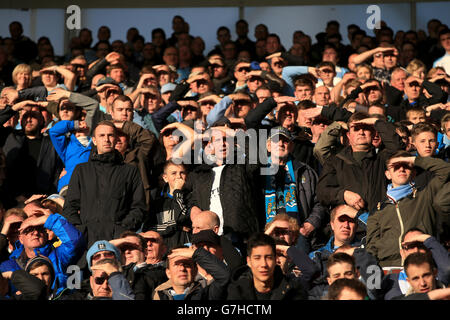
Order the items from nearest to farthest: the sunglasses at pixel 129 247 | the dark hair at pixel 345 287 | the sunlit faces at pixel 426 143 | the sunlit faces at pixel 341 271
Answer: the dark hair at pixel 345 287
the sunlit faces at pixel 341 271
the sunglasses at pixel 129 247
the sunlit faces at pixel 426 143

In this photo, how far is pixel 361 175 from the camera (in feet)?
31.9

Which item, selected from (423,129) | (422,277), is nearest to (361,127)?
(423,129)

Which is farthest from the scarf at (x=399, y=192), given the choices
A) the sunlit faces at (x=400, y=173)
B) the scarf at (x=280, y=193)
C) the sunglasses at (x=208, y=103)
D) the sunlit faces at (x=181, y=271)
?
the sunglasses at (x=208, y=103)

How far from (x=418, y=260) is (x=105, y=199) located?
3.15 m

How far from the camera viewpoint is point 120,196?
9.33 metres

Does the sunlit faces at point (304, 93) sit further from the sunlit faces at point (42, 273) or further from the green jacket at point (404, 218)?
the sunlit faces at point (42, 273)

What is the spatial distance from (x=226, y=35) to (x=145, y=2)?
89.3 inches

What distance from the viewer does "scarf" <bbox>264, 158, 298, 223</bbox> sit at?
9656mm

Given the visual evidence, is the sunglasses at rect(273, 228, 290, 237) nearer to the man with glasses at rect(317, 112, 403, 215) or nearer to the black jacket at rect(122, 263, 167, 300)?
the man with glasses at rect(317, 112, 403, 215)

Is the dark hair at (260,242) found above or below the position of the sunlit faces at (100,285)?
above

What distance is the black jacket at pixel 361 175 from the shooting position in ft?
31.3

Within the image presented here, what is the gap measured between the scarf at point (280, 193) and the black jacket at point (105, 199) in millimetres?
1222

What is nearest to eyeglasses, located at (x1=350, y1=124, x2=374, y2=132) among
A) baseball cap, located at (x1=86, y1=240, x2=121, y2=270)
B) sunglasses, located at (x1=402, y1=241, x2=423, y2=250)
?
sunglasses, located at (x1=402, y1=241, x2=423, y2=250)
